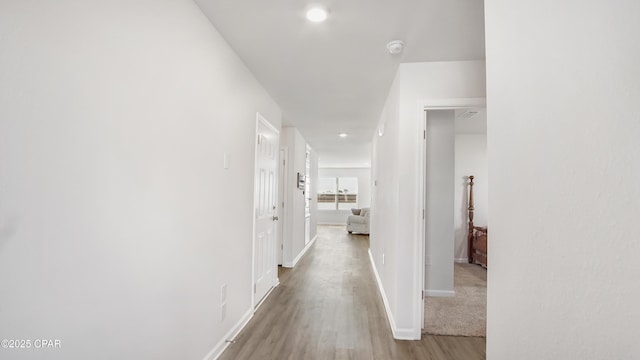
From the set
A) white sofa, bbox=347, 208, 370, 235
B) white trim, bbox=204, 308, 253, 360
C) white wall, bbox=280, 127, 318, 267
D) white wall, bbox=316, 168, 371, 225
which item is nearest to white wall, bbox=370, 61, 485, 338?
white trim, bbox=204, 308, 253, 360

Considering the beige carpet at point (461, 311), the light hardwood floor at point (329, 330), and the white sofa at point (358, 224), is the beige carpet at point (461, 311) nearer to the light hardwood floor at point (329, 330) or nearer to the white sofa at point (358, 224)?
the light hardwood floor at point (329, 330)

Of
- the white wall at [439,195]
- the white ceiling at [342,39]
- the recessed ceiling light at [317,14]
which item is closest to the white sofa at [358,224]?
the white wall at [439,195]

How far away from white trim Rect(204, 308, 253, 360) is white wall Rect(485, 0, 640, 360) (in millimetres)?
1858

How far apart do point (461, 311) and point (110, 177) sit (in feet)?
Result: 11.0

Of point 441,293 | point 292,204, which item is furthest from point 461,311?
point 292,204

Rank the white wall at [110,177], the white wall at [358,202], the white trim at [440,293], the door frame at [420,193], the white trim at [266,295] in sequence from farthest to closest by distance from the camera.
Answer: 1. the white wall at [358,202]
2. the white trim at [440,293]
3. the white trim at [266,295]
4. the door frame at [420,193]
5. the white wall at [110,177]

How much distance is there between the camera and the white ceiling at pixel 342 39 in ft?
5.92

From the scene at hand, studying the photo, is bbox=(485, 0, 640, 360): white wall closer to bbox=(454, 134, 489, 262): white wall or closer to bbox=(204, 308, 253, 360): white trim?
bbox=(204, 308, 253, 360): white trim

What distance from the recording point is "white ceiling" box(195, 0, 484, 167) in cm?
181

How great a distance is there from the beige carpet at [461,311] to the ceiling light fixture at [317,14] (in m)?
2.70

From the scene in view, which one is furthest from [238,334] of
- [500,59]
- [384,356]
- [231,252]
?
[500,59]

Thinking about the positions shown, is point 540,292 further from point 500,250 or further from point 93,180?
point 93,180

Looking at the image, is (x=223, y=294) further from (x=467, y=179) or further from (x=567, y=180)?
(x=467, y=179)

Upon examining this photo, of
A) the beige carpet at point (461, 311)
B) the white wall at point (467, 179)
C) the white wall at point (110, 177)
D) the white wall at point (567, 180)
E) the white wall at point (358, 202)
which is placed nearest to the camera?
the white wall at point (567, 180)
